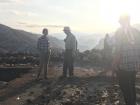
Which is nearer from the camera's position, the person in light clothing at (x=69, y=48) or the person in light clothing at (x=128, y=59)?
the person in light clothing at (x=128, y=59)

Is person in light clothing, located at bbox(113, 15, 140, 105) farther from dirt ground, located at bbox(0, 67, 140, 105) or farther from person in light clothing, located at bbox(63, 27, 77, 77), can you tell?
person in light clothing, located at bbox(63, 27, 77, 77)

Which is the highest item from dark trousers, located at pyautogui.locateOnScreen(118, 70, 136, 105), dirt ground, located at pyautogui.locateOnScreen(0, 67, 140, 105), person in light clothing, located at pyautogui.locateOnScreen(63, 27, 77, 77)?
person in light clothing, located at pyautogui.locateOnScreen(63, 27, 77, 77)

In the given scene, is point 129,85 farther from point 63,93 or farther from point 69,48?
point 69,48

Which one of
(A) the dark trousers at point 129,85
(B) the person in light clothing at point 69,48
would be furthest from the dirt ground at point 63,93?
(A) the dark trousers at point 129,85

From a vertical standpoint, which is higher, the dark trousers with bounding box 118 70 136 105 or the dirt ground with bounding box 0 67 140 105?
the dark trousers with bounding box 118 70 136 105

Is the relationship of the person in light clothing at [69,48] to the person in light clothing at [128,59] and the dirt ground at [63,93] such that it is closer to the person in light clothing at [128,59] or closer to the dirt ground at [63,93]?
the dirt ground at [63,93]

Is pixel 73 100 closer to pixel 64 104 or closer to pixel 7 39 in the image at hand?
pixel 64 104

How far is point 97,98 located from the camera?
497 inches

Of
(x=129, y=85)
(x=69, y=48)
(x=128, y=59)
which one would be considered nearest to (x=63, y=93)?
(x=129, y=85)

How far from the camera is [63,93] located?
13562 mm

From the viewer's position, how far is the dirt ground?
12.1 m

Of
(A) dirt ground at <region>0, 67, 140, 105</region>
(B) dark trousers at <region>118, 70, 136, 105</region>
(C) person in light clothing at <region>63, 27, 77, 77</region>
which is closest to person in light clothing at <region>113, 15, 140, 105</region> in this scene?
(B) dark trousers at <region>118, 70, 136, 105</region>

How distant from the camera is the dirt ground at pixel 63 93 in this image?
475 inches

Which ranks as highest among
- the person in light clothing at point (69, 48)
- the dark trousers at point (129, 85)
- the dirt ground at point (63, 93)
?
the person in light clothing at point (69, 48)
